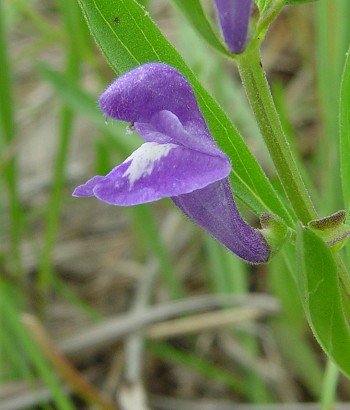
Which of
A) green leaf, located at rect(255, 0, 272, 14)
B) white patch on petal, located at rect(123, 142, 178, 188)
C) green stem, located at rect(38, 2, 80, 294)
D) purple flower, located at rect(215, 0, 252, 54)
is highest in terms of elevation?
purple flower, located at rect(215, 0, 252, 54)

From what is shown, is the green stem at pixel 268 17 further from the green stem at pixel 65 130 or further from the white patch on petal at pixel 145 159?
the green stem at pixel 65 130

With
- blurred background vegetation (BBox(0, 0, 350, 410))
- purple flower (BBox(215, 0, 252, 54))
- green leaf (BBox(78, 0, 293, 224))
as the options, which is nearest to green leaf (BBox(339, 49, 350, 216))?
green leaf (BBox(78, 0, 293, 224))

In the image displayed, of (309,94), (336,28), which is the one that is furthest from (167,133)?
(309,94)

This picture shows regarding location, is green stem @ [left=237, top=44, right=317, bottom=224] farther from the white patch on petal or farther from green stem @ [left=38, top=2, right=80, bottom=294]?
green stem @ [left=38, top=2, right=80, bottom=294]

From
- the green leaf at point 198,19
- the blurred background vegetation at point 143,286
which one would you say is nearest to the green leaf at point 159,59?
the green leaf at point 198,19

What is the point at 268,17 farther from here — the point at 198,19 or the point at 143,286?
the point at 143,286

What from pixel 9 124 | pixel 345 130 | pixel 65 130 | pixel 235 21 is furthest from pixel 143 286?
pixel 235 21

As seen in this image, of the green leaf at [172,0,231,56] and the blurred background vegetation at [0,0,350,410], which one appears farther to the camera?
the blurred background vegetation at [0,0,350,410]
